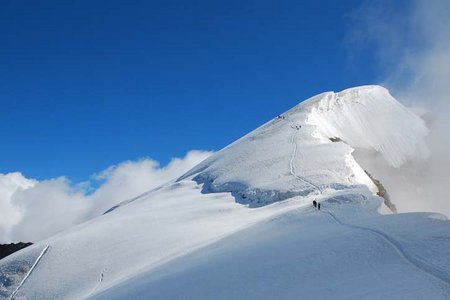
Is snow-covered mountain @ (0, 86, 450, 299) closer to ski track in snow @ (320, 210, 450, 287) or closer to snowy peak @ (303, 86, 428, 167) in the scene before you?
ski track in snow @ (320, 210, 450, 287)

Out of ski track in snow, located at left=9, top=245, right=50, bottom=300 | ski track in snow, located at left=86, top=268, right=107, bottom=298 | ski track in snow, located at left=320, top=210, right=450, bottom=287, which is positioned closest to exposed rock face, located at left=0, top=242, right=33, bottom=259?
ski track in snow, located at left=9, top=245, right=50, bottom=300

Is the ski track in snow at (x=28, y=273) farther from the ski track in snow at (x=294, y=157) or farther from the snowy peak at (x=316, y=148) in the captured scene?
the ski track in snow at (x=294, y=157)

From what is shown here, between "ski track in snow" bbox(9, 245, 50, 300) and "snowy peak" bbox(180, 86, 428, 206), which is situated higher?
"snowy peak" bbox(180, 86, 428, 206)

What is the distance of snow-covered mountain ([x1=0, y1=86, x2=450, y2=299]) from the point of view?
1819 centimetres

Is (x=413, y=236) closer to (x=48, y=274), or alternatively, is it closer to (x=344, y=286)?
(x=344, y=286)

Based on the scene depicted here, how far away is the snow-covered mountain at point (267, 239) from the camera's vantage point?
18.2 m

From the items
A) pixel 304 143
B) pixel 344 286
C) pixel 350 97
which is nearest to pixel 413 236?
pixel 344 286

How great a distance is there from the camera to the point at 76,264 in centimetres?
3569

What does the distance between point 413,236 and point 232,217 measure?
2103cm

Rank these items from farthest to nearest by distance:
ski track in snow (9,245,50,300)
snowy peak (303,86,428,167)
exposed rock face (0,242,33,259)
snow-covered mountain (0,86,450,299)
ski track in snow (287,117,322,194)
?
1. snowy peak (303,86,428,167)
2. exposed rock face (0,242,33,259)
3. ski track in snow (287,117,322,194)
4. ski track in snow (9,245,50,300)
5. snow-covered mountain (0,86,450,299)

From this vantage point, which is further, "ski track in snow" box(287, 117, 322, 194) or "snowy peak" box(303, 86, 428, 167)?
"snowy peak" box(303, 86, 428, 167)

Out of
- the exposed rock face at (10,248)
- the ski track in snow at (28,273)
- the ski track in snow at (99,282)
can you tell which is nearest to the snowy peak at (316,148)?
the ski track in snow at (99,282)

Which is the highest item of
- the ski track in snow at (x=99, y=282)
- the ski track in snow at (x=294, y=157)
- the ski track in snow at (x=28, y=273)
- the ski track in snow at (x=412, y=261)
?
the ski track in snow at (x=294, y=157)

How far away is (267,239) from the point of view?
89.5ft
